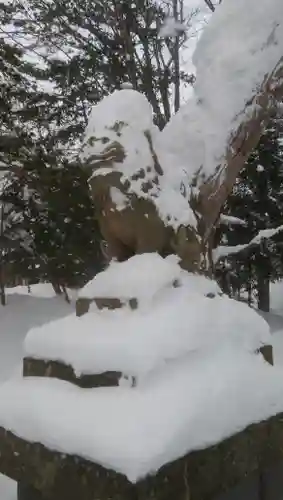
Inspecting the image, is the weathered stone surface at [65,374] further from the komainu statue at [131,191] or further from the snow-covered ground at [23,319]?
the snow-covered ground at [23,319]

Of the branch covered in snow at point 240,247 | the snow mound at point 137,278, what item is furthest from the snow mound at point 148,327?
the branch covered in snow at point 240,247

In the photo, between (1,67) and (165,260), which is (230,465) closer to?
(165,260)

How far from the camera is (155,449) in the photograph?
5.76 feet

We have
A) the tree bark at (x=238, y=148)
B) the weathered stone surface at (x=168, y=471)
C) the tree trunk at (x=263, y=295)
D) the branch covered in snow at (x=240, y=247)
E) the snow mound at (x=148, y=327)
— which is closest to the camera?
the weathered stone surface at (x=168, y=471)

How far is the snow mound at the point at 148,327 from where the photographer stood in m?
2.07

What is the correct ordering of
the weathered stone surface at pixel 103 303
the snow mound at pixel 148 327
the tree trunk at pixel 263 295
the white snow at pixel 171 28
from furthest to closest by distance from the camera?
the tree trunk at pixel 263 295
the white snow at pixel 171 28
the weathered stone surface at pixel 103 303
the snow mound at pixel 148 327

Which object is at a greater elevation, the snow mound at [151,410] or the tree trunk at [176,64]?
the tree trunk at [176,64]

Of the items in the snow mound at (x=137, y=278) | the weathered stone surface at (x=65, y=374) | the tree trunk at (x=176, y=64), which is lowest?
the weathered stone surface at (x=65, y=374)

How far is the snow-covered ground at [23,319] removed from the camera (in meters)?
5.45

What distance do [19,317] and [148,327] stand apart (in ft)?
16.0

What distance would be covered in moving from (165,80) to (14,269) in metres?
3.24

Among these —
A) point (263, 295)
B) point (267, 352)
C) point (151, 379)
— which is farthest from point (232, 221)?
point (151, 379)

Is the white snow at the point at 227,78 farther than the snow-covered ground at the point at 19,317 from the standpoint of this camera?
No

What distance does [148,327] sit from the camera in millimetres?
2139
